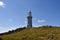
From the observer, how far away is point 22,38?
105ft

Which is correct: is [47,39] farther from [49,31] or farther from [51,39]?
[49,31]

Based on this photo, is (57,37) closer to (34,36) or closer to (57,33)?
(57,33)

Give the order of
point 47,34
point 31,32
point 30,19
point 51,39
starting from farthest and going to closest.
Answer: point 30,19 < point 31,32 < point 47,34 < point 51,39

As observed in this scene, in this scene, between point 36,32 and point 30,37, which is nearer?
point 30,37

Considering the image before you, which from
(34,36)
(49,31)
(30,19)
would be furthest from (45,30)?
(30,19)

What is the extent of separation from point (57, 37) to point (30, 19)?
22.7 metres

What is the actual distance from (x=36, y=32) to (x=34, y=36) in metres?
2.51

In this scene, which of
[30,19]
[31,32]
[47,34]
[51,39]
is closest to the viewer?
[51,39]

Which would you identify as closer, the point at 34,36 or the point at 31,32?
the point at 34,36

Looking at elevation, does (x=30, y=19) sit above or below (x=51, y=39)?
above

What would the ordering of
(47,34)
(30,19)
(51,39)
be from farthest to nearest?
1. (30,19)
2. (47,34)
3. (51,39)

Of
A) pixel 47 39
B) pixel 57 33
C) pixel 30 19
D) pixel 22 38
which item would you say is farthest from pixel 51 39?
pixel 30 19

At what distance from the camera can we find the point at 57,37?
3145 centimetres

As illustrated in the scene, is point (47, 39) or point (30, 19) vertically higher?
point (30, 19)
